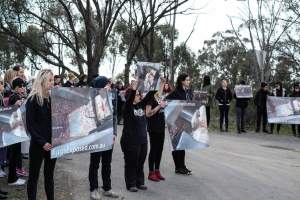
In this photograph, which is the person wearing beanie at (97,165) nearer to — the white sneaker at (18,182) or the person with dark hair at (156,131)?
the person with dark hair at (156,131)

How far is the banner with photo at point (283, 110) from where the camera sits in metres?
19.0

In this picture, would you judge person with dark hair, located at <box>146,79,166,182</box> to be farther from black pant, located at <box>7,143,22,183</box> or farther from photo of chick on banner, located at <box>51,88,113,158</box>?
black pant, located at <box>7,143,22,183</box>

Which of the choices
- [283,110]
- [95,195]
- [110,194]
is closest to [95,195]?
[95,195]

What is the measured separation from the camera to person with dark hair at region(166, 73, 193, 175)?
1034cm

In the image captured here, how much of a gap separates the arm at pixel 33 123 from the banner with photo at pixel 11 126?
7.32 ft

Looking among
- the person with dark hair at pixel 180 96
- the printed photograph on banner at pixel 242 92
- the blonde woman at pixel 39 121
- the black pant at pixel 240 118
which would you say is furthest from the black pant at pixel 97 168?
the printed photograph on banner at pixel 242 92

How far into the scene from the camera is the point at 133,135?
346 inches

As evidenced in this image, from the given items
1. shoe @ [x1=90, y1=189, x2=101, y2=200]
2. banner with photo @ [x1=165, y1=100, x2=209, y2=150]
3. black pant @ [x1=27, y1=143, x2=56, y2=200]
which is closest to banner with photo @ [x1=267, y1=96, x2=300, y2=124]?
banner with photo @ [x1=165, y1=100, x2=209, y2=150]

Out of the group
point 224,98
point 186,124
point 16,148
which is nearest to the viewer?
point 16,148

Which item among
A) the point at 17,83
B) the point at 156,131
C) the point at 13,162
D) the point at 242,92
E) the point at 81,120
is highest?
the point at 17,83

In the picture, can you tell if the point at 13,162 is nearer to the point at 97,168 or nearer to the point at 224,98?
the point at 97,168

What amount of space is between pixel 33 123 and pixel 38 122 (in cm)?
8

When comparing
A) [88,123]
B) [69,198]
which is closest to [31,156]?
[88,123]

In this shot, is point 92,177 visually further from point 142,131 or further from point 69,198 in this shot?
point 142,131
